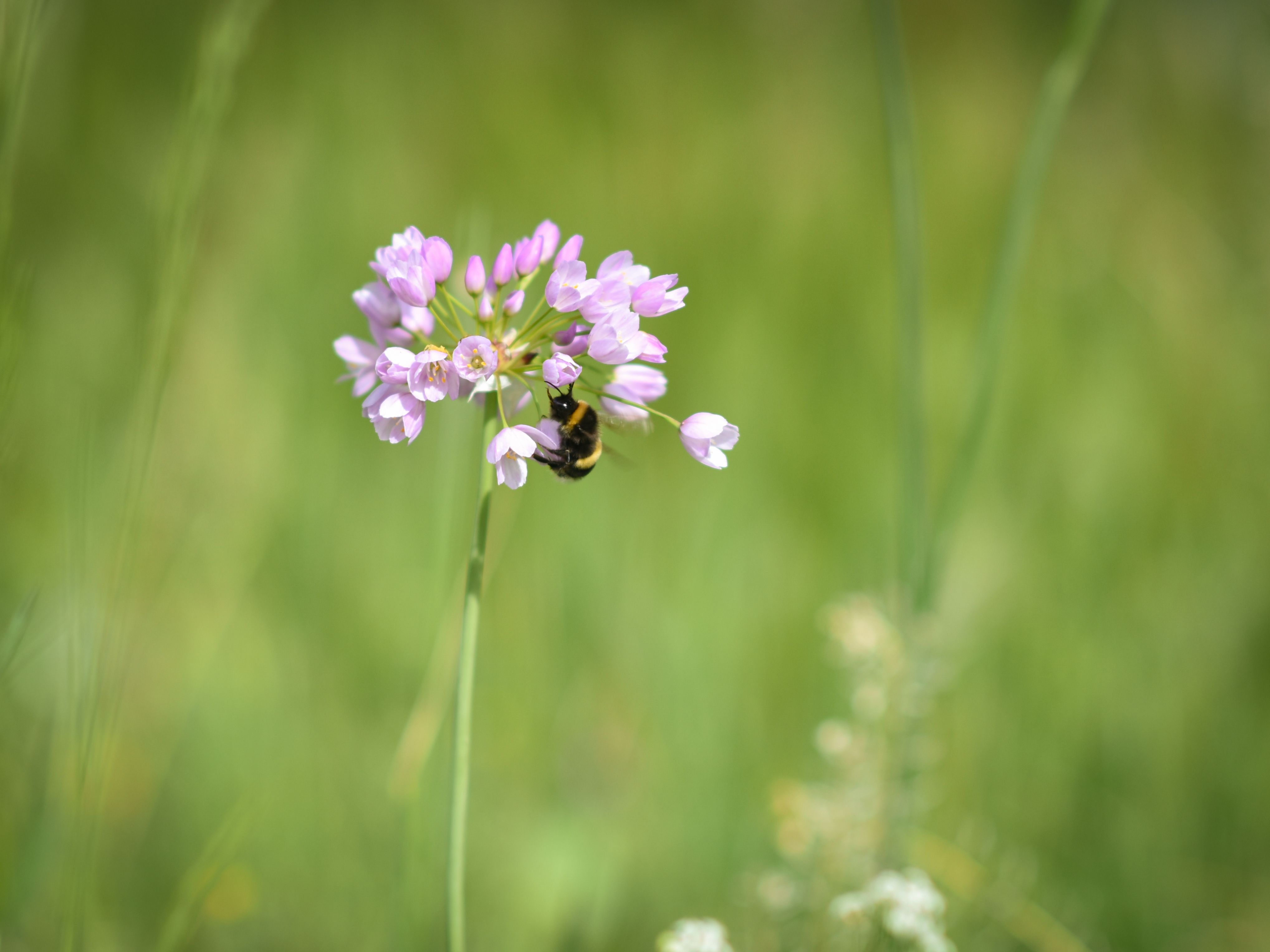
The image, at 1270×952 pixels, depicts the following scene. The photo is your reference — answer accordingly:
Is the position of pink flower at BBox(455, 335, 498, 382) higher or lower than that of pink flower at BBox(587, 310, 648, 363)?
lower

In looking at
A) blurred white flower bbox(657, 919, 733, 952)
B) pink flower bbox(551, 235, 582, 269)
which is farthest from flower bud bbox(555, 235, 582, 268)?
blurred white flower bbox(657, 919, 733, 952)

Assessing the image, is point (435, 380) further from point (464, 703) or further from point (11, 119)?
point (11, 119)

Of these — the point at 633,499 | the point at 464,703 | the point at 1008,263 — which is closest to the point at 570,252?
the point at 464,703

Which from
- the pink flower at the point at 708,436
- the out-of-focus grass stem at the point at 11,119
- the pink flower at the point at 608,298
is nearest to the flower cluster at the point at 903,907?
the pink flower at the point at 708,436

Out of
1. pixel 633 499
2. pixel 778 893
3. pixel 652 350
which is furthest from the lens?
pixel 633 499

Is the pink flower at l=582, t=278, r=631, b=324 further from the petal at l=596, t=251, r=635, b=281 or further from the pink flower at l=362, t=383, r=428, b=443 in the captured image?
the pink flower at l=362, t=383, r=428, b=443

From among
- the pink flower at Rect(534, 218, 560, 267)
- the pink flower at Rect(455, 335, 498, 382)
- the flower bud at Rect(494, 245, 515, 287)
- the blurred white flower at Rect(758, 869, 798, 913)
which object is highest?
the pink flower at Rect(534, 218, 560, 267)
